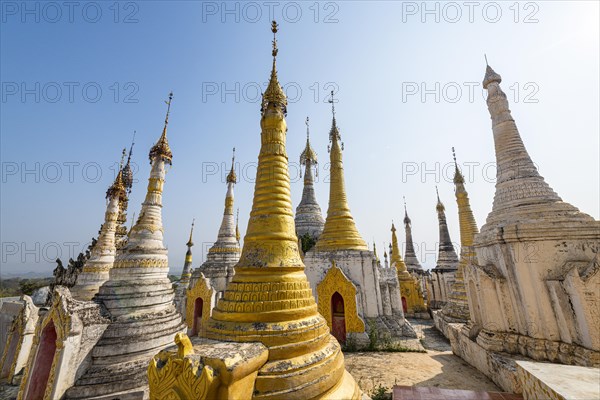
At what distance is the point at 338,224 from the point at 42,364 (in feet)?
40.1

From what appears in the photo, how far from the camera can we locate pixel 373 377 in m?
8.85

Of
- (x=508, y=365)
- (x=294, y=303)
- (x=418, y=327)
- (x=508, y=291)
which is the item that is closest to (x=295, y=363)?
(x=294, y=303)

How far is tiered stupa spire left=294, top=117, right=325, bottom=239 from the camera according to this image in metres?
24.8

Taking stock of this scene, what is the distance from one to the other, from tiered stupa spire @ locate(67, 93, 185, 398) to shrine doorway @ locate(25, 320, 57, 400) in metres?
1.22

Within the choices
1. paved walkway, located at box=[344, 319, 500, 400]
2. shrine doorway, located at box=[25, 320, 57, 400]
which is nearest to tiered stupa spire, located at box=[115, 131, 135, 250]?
shrine doorway, located at box=[25, 320, 57, 400]

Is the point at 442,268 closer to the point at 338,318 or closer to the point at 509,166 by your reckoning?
the point at 338,318

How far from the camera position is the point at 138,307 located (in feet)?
29.9

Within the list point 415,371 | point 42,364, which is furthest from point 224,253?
point 415,371

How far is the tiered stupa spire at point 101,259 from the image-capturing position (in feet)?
40.0

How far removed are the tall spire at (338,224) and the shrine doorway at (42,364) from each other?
10.7 meters

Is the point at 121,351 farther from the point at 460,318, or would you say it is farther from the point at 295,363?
the point at 460,318

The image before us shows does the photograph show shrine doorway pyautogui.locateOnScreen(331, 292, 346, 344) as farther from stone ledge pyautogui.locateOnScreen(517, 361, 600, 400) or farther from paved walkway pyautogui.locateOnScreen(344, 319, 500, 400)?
stone ledge pyautogui.locateOnScreen(517, 361, 600, 400)

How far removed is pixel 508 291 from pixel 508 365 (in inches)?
91.8

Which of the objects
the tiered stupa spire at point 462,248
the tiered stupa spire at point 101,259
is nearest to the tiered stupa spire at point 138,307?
the tiered stupa spire at point 101,259
